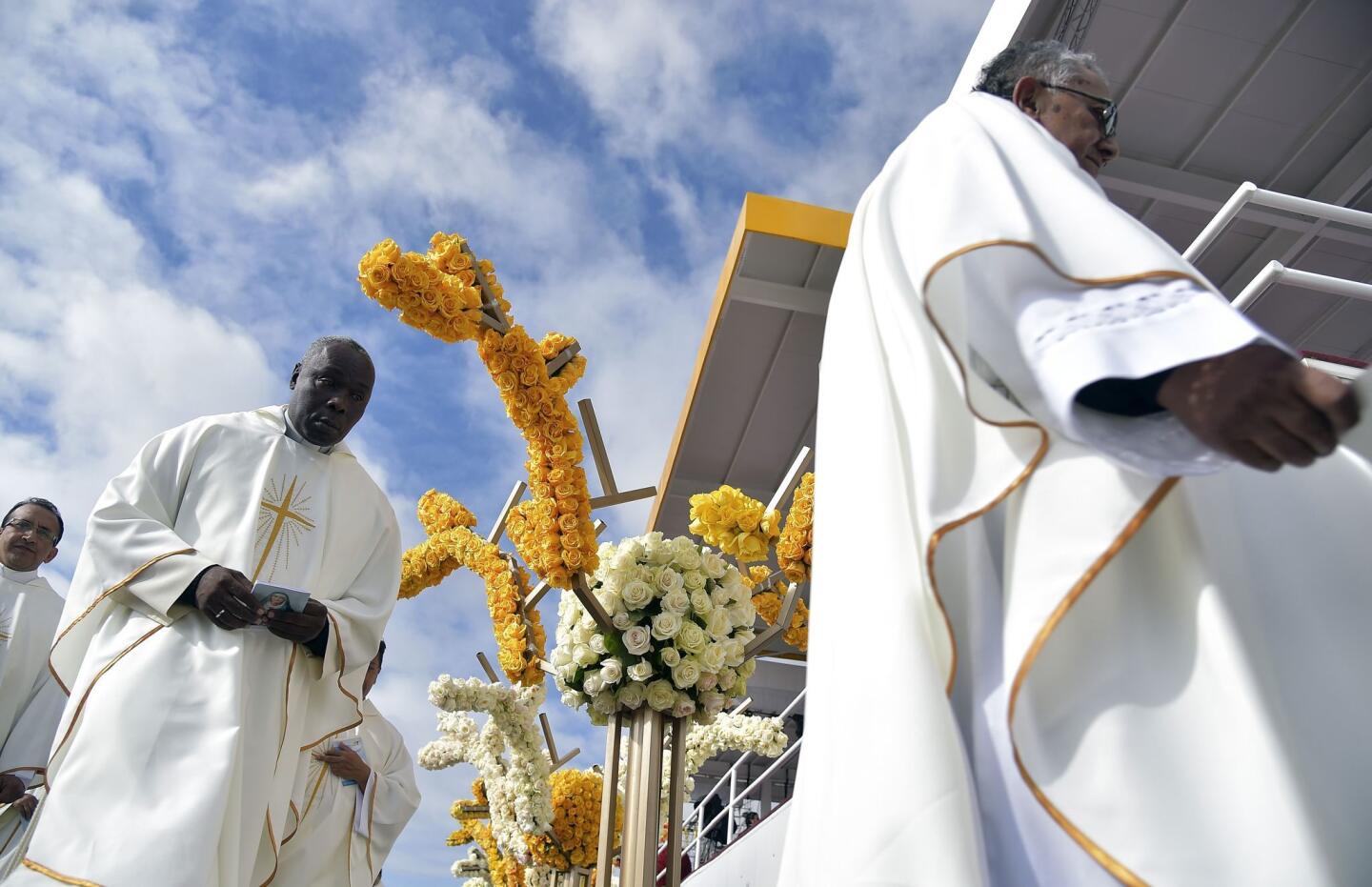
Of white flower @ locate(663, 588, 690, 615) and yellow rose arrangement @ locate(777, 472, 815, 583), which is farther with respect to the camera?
yellow rose arrangement @ locate(777, 472, 815, 583)

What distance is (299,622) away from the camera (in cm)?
284

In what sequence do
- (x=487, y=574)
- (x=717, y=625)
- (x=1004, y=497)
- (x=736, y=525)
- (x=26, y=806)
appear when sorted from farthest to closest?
(x=487, y=574) → (x=736, y=525) → (x=717, y=625) → (x=26, y=806) → (x=1004, y=497)

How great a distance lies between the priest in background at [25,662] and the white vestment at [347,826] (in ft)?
2.95

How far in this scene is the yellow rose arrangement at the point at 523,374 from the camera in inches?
178

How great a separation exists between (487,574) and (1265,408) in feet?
17.7

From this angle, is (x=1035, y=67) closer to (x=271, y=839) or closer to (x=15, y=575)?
(x=271, y=839)

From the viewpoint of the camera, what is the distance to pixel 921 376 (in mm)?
1336

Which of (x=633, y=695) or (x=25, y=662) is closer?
(x=25, y=662)

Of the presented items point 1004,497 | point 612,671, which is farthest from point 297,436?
point 1004,497

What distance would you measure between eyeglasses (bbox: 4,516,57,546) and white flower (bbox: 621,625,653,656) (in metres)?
2.70

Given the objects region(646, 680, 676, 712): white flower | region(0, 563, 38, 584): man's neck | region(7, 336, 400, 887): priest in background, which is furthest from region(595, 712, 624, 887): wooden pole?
region(0, 563, 38, 584): man's neck

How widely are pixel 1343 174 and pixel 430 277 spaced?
27.9 feet

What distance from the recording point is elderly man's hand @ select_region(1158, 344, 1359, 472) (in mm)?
1006

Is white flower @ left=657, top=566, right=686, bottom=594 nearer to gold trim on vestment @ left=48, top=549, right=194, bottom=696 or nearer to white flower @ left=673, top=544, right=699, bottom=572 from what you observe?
white flower @ left=673, top=544, right=699, bottom=572
